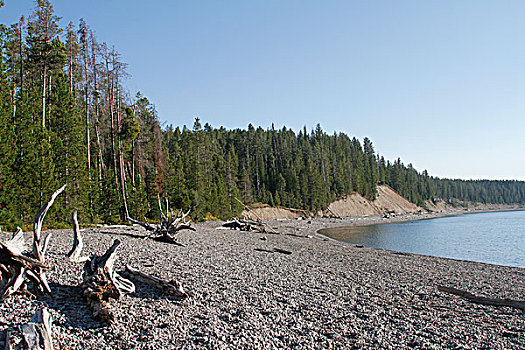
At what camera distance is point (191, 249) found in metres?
15.7

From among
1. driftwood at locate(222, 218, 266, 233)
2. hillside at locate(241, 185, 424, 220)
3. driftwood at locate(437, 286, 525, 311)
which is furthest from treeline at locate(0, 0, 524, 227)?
driftwood at locate(437, 286, 525, 311)

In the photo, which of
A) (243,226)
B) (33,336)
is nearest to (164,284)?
(33,336)

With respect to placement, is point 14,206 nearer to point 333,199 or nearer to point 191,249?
point 191,249

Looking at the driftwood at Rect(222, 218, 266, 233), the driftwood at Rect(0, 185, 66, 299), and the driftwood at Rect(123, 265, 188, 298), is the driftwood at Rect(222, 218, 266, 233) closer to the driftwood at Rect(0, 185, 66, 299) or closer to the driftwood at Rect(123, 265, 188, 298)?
the driftwood at Rect(123, 265, 188, 298)

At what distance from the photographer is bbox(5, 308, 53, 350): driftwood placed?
195 inches

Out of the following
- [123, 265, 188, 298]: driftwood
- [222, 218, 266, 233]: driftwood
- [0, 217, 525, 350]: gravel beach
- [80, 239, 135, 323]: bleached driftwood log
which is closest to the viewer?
[0, 217, 525, 350]: gravel beach

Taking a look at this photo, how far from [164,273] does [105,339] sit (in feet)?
14.8

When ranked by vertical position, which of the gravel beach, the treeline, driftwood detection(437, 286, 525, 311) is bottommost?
driftwood detection(437, 286, 525, 311)

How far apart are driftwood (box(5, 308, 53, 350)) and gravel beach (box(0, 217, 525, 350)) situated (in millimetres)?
355

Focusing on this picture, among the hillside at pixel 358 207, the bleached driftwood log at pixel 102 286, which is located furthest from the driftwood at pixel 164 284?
the hillside at pixel 358 207

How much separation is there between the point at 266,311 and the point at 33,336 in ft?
15.5

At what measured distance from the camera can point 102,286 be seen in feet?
23.5

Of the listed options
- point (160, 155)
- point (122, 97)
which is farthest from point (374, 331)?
point (160, 155)

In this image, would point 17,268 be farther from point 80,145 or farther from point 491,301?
point 80,145
